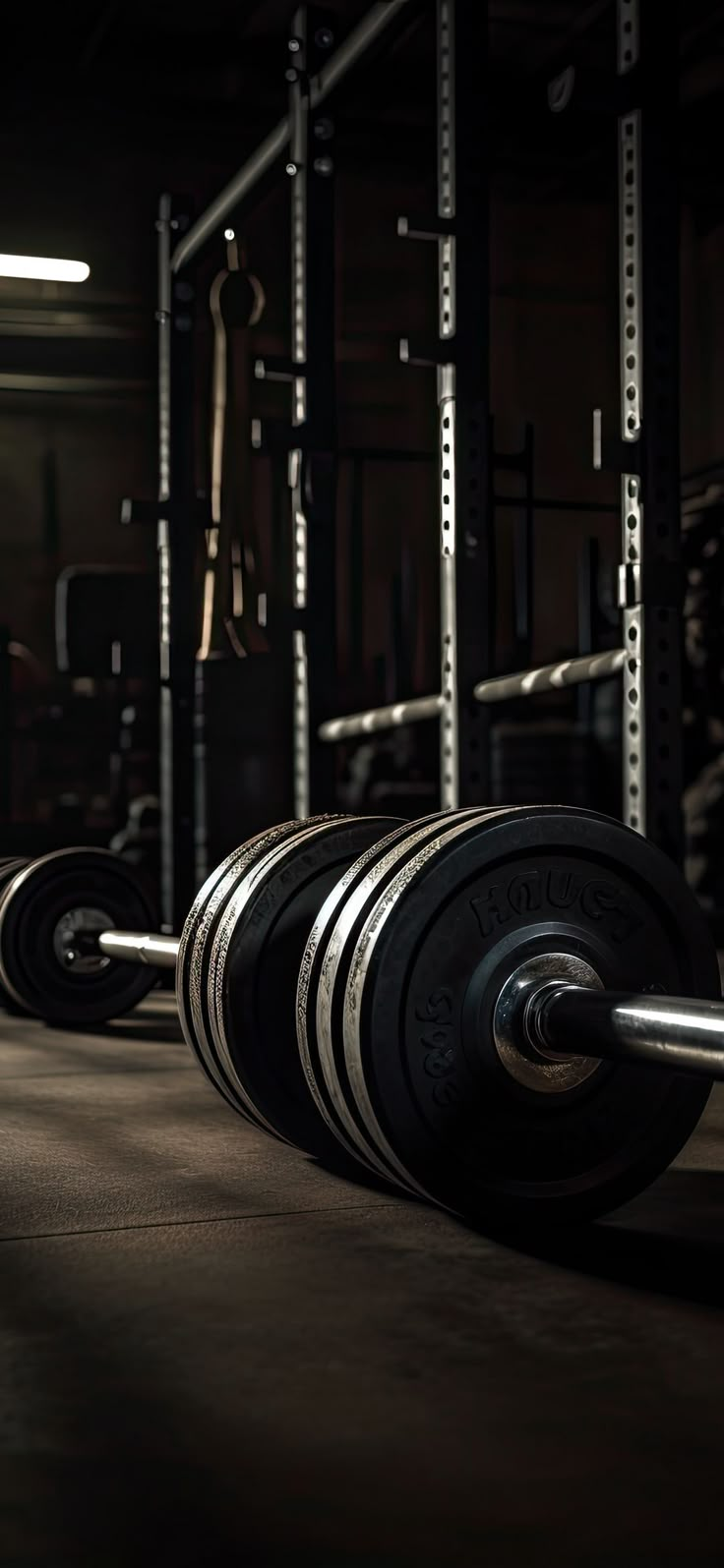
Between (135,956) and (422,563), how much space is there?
261 inches

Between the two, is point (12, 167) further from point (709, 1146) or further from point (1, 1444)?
point (1, 1444)

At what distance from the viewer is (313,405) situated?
4.34 meters

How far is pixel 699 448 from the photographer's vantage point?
32.6ft

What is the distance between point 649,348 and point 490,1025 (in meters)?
1.56

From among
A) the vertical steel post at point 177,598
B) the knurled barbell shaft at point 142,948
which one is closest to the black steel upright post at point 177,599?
the vertical steel post at point 177,598

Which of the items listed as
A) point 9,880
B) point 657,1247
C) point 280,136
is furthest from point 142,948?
point 280,136

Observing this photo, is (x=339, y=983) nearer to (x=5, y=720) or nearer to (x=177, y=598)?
(x=177, y=598)

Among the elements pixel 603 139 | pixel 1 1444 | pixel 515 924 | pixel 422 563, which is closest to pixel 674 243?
pixel 515 924

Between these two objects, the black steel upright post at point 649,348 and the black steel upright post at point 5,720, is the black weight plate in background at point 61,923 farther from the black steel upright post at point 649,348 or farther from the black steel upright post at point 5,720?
the black steel upright post at point 5,720

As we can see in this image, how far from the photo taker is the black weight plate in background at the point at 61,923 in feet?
13.4

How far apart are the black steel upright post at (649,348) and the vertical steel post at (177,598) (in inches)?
115

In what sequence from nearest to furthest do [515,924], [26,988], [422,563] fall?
[515,924]
[26,988]
[422,563]

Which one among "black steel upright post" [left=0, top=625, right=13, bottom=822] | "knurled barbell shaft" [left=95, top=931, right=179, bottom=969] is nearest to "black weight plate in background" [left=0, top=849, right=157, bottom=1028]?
"knurled barbell shaft" [left=95, top=931, right=179, bottom=969]

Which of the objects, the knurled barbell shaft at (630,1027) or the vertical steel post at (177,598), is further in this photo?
the vertical steel post at (177,598)
